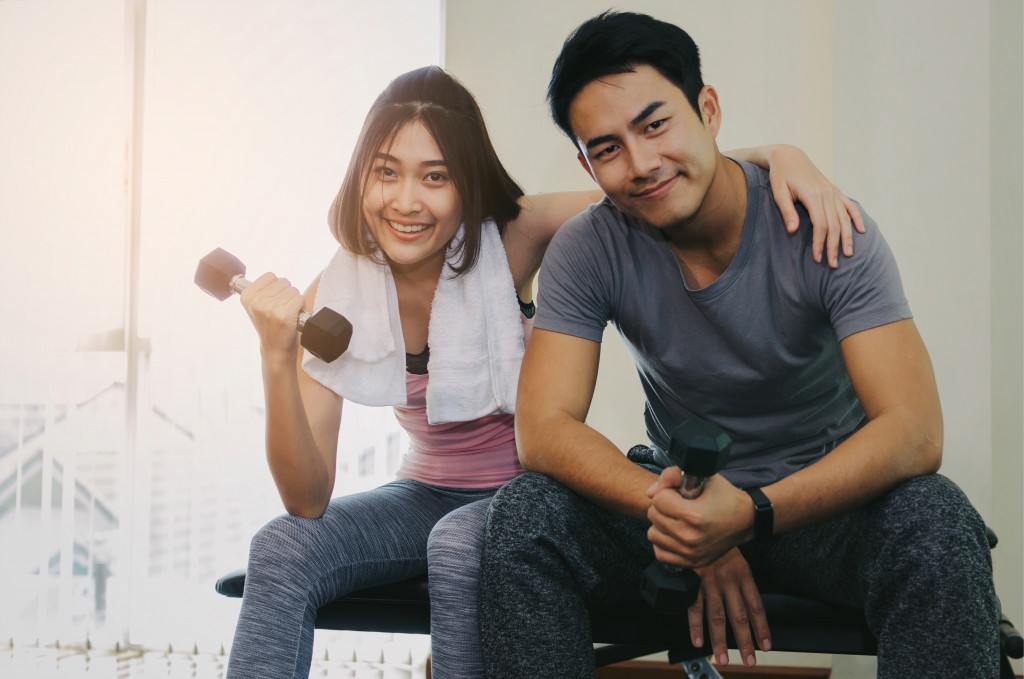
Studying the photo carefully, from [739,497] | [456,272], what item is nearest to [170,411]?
[456,272]

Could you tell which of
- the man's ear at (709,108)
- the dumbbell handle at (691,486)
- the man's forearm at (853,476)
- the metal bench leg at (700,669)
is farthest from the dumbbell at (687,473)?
the man's ear at (709,108)

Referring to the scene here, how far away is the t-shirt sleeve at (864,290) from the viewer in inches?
34.9

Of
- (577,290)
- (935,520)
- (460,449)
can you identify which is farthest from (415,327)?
(935,520)

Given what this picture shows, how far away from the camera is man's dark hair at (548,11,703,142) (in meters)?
0.98

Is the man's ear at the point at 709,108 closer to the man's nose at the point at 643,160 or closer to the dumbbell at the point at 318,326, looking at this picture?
the man's nose at the point at 643,160

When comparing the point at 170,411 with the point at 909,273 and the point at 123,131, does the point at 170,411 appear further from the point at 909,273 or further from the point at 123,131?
the point at 909,273

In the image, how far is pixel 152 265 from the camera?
2.01 m

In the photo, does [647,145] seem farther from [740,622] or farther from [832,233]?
[740,622]

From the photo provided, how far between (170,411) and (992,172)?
2.10 meters

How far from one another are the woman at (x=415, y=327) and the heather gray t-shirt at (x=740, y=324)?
58mm

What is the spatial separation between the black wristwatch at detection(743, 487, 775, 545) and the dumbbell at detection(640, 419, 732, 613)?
3.5 inches

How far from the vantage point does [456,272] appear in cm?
119

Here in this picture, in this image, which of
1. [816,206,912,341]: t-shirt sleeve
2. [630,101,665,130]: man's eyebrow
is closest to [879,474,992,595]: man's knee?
[816,206,912,341]: t-shirt sleeve

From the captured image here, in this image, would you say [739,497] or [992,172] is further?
[992,172]
